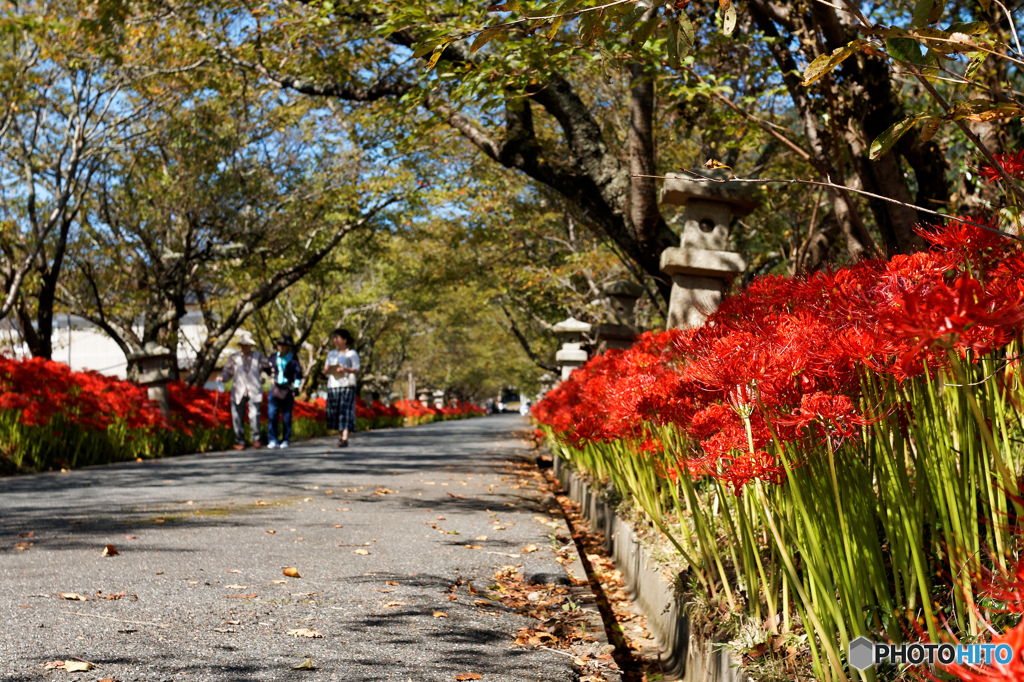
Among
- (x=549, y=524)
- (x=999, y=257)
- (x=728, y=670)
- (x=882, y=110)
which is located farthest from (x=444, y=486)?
(x=999, y=257)

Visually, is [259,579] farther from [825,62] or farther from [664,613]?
[825,62]

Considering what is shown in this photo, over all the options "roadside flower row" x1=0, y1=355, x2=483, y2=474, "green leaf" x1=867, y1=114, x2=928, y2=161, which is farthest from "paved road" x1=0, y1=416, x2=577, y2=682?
"green leaf" x1=867, y1=114, x2=928, y2=161

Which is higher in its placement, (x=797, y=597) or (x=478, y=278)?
(x=478, y=278)

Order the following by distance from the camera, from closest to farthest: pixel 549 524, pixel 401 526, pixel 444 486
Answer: pixel 401 526 → pixel 549 524 → pixel 444 486

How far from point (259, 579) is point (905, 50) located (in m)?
3.39

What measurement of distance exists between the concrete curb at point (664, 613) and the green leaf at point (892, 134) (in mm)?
1428

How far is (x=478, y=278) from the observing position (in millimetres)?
20703

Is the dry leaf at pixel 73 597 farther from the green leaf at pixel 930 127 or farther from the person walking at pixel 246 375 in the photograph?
the person walking at pixel 246 375

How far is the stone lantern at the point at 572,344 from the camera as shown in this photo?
14195 mm

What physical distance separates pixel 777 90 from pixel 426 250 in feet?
45.3

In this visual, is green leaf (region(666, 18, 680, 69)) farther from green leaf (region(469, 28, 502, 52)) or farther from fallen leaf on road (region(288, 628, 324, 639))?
fallen leaf on road (region(288, 628, 324, 639))

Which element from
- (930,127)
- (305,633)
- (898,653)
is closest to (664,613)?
(305,633)

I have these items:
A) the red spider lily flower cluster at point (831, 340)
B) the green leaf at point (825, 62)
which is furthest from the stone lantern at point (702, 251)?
the green leaf at point (825, 62)

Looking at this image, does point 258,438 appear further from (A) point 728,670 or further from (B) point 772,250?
(A) point 728,670
